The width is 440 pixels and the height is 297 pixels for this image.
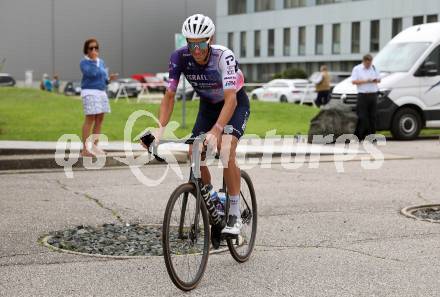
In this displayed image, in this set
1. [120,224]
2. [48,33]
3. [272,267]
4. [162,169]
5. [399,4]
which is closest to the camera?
[272,267]

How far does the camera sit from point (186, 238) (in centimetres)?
602

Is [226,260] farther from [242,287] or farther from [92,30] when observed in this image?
[92,30]

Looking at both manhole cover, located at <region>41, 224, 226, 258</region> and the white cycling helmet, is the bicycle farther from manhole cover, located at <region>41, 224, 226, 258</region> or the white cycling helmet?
manhole cover, located at <region>41, 224, 226, 258</region>

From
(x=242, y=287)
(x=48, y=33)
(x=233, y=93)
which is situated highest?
(x=48, y=33)

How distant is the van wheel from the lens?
63.2ft

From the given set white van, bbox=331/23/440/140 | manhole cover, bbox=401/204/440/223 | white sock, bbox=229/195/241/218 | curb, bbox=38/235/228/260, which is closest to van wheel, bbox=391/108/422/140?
white van, bbox=331/23/440/140

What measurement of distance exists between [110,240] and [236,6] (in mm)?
75465

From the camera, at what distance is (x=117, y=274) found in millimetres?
6285

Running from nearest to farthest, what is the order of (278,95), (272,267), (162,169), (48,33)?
(272,267)
(162,169)
(278,95)
(48,33)

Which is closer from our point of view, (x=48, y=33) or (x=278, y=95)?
(x=278, y=95)

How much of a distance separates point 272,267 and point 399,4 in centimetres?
5789

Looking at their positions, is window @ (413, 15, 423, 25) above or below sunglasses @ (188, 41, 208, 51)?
above

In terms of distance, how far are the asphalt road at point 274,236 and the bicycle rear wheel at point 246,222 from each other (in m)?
0.10

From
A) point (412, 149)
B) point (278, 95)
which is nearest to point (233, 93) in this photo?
point (412, 149)
